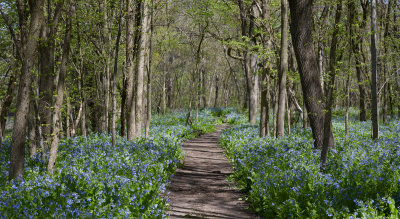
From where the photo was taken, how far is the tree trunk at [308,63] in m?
8.75

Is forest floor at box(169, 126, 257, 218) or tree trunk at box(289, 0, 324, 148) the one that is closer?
forest floor at box(169, 126, 257, 218)

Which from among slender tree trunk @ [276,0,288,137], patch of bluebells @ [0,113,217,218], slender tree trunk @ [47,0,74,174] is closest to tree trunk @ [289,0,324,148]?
slender tree trunk @ [276,0,288,137]

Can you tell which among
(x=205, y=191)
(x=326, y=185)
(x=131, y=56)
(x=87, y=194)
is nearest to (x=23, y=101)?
(x=87, y=194)

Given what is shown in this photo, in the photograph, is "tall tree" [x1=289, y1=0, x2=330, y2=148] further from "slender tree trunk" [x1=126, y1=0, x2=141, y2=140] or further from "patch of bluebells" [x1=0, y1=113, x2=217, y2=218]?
"slender tree trunk" [x1=126, y1=0, x2=141, y2=140]

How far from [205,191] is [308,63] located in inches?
162

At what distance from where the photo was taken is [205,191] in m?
8.41

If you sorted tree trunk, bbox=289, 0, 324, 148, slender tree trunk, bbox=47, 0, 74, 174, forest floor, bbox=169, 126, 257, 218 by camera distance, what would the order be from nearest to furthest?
forest floor, bbox=169, 126, 257, 218
slender tree trunk, bbox=47, 0, 74, 174
tree trunk, bbox=289, 0, 324, 148

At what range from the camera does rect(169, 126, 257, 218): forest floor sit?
6699 millimetres

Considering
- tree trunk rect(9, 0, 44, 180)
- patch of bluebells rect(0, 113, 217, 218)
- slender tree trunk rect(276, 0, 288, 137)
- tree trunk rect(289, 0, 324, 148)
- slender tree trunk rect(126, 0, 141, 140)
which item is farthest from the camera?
slender tree trunk rect(126, 0, 141, 140)

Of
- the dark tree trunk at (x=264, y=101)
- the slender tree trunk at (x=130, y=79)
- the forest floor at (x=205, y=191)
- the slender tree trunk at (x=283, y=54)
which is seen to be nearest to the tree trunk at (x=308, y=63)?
the slender tree trunk at (x=283, y=54)

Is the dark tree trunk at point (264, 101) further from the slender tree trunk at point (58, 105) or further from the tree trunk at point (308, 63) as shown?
the slender tree trunk at point (58, 105)

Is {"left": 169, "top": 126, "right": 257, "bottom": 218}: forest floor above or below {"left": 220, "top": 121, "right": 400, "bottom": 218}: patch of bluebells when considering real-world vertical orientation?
below

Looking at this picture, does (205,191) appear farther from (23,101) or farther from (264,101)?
(264,101)

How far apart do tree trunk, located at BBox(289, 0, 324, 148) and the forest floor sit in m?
2.74
